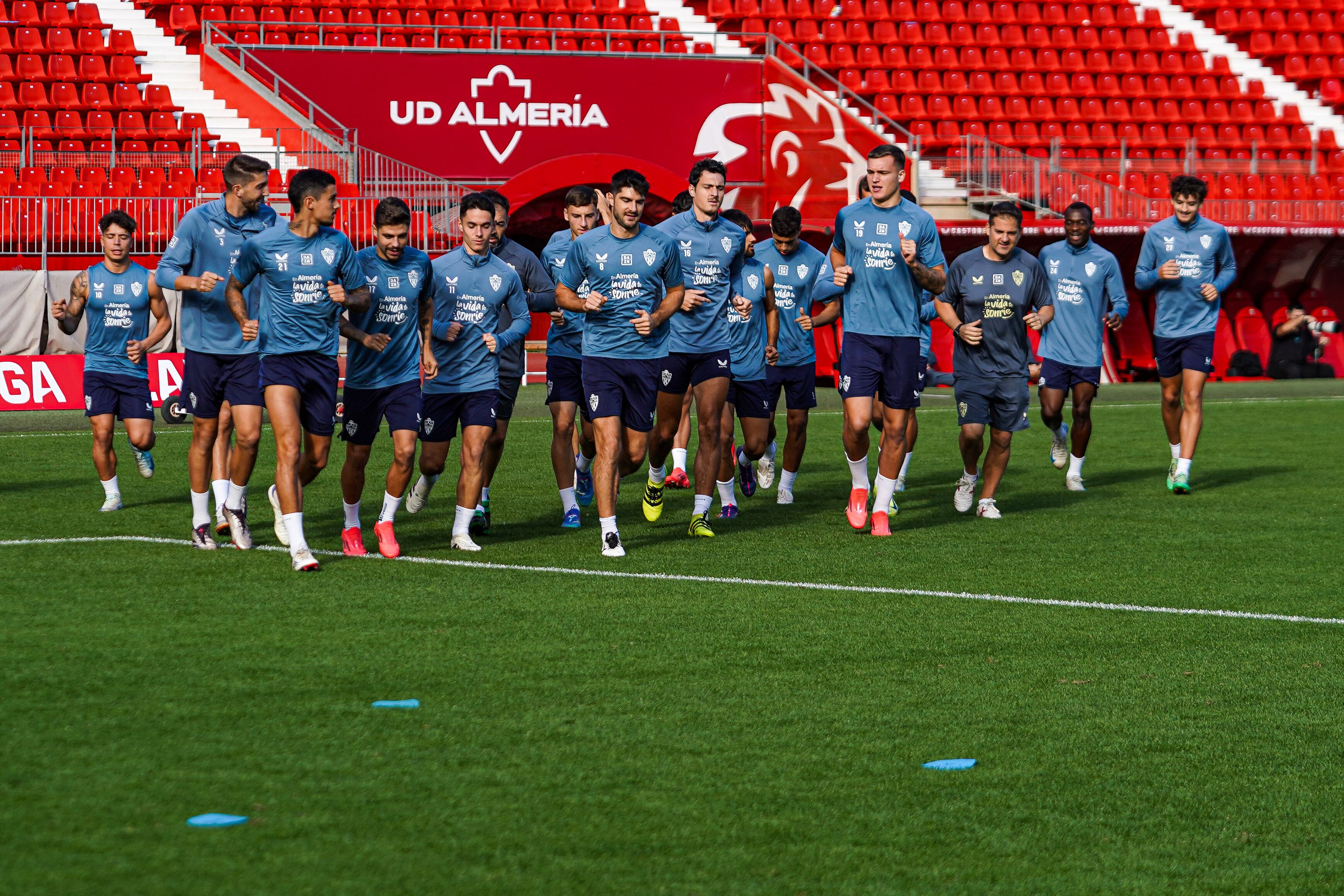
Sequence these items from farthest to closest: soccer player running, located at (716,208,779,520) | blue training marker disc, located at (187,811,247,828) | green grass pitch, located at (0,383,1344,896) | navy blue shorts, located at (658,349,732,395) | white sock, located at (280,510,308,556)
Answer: soccer player running, located at (716,208,779,520) < navy blue shorts, located at (658,349,732,395) < white sock, located at (280,510,308,556) < blue training marker disc, located at (187,811,247,828) < green grass pitch, located at (0,383,1344,896)

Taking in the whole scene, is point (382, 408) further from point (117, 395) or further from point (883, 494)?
point (117, 395)

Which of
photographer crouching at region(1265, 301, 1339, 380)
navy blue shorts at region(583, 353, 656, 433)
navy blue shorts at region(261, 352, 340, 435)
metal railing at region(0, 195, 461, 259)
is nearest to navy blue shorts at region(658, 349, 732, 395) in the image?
navy blue shorts at region(583, 353, 656, 433)

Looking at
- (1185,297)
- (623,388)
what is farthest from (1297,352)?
(623,388)

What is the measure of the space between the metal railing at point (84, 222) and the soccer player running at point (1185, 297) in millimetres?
Answer: 11536

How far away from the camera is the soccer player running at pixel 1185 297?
12.8 m

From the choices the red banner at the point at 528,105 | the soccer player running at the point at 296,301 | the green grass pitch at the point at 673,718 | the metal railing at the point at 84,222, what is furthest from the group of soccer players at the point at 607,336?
the red banner at the point at 528,105

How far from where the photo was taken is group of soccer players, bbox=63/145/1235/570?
9.02 metres

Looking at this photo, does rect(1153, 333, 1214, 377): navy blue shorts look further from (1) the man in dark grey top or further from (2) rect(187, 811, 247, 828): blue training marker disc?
(2) rect(187, 811, 247, 828): blue training marker disc

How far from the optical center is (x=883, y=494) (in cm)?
1042

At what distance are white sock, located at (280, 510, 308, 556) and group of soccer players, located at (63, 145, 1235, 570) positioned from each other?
0.05 ft

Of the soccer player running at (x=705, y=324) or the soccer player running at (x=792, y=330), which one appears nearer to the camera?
the soccer player running at (x=705, y=324)

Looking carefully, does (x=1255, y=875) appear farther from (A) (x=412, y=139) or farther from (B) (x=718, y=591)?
(A) (x=412, y=139)

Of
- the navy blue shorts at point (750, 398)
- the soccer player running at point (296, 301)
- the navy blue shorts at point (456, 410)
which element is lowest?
the navy blue shorts at point (750, 398)

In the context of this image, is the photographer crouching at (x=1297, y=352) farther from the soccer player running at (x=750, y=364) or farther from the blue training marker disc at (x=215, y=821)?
the blue training marker disc at (x=215, y=821)
